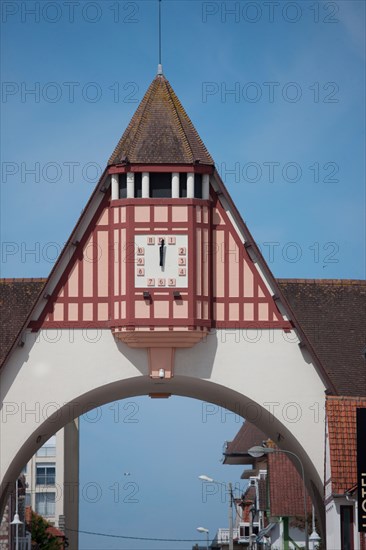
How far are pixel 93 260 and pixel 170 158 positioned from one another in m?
4.38

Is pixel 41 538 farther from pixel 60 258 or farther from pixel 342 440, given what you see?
pixel 342 440

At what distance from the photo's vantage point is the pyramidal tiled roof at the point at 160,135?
51406 mm

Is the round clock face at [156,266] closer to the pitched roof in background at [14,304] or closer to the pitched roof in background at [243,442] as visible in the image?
the pitched roof in background at [14,304]

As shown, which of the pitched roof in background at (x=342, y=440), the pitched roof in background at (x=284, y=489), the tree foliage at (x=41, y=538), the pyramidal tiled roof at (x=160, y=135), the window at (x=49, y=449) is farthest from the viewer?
the window at (x=49, y=449)

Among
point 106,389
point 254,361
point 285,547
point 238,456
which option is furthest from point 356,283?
point 238,456

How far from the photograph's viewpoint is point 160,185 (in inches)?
2039

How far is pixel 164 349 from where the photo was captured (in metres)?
51.8

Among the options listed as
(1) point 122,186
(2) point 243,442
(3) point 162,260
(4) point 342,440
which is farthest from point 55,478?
(4) point 342,440

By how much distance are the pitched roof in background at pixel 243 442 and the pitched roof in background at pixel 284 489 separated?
14.3 m

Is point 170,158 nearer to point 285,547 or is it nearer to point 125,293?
point 125,293

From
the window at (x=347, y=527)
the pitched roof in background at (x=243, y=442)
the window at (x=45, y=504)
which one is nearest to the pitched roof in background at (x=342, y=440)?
the window at (x=347, y=527)

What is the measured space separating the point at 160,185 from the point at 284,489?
76.5ft

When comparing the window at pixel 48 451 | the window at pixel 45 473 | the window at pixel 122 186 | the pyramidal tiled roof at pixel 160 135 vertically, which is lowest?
the window at pixel 45 473

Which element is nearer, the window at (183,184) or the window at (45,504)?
the window at (183,184)
